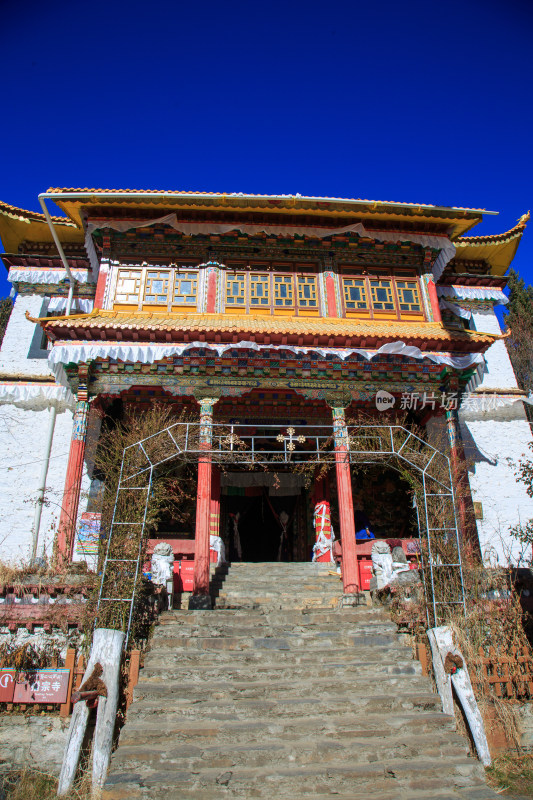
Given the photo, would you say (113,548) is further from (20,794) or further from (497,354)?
(497,354)

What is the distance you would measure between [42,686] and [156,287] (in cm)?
816

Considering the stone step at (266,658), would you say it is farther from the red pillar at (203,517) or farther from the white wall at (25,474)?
the white wall at (25,474)

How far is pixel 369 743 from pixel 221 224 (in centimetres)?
1020

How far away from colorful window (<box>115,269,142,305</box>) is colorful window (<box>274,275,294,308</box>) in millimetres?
3061

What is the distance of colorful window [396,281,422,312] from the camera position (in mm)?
12297

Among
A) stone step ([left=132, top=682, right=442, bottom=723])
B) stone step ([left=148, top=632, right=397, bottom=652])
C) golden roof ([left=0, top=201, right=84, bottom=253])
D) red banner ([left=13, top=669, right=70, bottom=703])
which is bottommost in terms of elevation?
stone step ([left=132, top=682, right=442, bottom=723])

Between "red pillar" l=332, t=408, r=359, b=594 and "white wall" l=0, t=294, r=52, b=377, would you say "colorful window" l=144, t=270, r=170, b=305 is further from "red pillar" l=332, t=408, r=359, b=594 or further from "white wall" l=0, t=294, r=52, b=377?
"red pillar" l=332, t=408, r=359, b=594

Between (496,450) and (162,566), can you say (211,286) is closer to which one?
(162,566)

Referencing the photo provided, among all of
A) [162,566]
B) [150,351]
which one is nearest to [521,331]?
Answer: [150,351]

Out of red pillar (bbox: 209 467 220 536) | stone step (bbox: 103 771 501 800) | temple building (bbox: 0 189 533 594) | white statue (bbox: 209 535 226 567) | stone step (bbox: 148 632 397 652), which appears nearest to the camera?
stone step (bbox: 103 771 501 800)

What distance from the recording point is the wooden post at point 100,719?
5.10 metres

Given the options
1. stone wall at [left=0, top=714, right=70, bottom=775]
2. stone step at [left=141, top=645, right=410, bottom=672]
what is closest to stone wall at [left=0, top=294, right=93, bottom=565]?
stone wall at [left=0, top=714, right=70, bottom=775]

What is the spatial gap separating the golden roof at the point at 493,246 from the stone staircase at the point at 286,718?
11039 millimetres

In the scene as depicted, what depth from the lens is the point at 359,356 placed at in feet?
35.0
